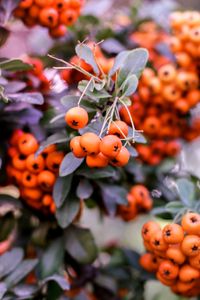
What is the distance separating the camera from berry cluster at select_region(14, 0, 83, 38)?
1163 mm

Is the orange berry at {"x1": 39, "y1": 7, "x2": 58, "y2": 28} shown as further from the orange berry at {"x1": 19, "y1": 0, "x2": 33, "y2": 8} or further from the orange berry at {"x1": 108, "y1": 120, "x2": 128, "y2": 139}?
the orange berry at {"x1": 108, "y1": 120, "x2": 128, "y2": 139}

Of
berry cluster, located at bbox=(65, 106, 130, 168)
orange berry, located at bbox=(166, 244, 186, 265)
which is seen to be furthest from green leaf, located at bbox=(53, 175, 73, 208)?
orange berry, located at bbox=(166, 244, 186, 265)

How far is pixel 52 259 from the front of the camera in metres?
1.23

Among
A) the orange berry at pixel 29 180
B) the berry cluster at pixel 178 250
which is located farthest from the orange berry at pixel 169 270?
the orange berry at pixel 29 180

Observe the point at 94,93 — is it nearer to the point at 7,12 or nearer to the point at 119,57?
the point at 119,57

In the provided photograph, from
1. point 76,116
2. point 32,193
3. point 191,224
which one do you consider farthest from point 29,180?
point 191,224

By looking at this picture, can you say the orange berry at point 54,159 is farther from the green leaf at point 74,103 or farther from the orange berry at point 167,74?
the orange berry at point 167,74

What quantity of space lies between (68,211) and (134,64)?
1.15 ft

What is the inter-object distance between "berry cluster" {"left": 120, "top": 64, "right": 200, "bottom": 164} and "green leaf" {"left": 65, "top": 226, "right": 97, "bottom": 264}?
1.01 ft

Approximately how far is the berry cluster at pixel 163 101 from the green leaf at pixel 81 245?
0.31 m

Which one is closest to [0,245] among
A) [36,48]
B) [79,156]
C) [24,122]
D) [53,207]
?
[53,207]

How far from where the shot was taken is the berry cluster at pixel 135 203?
126 centimetres

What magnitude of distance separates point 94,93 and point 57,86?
0.33 metres

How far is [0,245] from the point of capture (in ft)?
4.27
